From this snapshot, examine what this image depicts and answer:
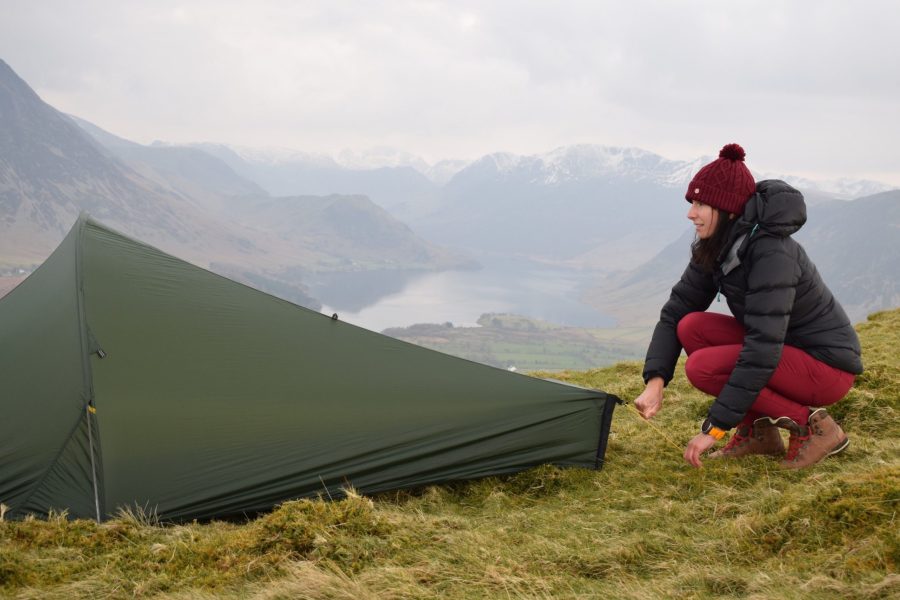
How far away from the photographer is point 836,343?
→ 4180 mm

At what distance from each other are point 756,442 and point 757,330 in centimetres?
118

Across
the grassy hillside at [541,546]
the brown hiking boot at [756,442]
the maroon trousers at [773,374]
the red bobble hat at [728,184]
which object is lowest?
the grassy hillside at [541,546]

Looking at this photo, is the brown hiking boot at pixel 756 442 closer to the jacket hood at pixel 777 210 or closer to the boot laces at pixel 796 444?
the boot laces at pixel 796 444

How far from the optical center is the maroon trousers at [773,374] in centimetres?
421

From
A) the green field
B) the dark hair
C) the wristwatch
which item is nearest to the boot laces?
the wristwatch

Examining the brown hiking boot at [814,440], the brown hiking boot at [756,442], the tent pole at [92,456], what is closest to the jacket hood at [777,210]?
the brown hiking boot at [814,440]

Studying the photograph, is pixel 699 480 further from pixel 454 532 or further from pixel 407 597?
pixel 407 597

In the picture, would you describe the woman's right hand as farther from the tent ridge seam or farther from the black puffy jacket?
the tent ridge seam

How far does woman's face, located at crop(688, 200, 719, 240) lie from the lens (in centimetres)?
417

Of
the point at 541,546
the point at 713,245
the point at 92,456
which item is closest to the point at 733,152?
the point at 713,245

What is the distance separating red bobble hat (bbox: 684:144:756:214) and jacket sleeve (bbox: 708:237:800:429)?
31 cm

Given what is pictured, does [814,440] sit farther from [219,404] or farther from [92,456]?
[92,456]

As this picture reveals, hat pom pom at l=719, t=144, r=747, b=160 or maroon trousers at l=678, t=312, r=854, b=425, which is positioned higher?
hat pom pom at l=719, t=144, r=747, b=160

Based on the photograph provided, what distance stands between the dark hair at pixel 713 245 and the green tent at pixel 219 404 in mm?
1415
